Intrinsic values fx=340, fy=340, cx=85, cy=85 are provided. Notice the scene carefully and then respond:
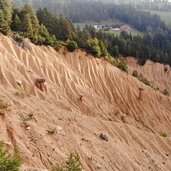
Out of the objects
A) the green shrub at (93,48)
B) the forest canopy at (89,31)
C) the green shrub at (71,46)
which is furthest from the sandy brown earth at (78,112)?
the forest canopy at (89,31)

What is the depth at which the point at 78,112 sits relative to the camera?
1458 inches

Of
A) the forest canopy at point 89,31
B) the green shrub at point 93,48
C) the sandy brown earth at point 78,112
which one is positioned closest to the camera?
the sandy brown earth at point 78,112

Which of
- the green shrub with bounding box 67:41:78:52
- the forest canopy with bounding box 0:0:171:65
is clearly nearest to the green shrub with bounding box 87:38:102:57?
the forest canopy with bounding box 0:0:171:65

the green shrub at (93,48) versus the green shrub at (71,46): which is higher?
the green shrub at (71,46)

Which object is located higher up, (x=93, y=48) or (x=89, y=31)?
(x=93, y=48)

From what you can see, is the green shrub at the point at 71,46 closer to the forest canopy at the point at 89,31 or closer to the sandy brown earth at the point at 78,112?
the forest canopy at the point at 89,31

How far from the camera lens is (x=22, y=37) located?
43500 millimetres

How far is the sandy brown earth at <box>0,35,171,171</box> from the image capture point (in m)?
23.6

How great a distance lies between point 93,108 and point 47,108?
37.8ft

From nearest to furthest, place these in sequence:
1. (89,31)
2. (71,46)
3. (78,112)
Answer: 1. (78,112)
2. (71,46)
3. (89,31)

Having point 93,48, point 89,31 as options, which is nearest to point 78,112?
point 93,48

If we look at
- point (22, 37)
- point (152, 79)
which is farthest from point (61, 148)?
point (152, 79)

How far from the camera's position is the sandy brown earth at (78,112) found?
2359 cm

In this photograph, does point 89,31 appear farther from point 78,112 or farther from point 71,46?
point 78,112
